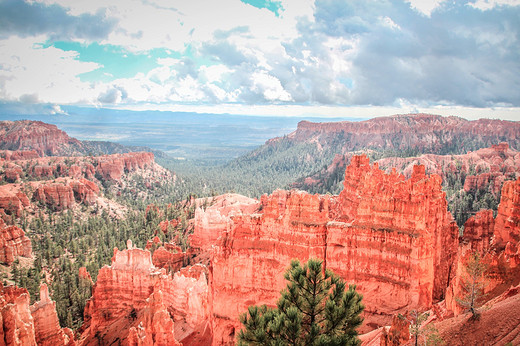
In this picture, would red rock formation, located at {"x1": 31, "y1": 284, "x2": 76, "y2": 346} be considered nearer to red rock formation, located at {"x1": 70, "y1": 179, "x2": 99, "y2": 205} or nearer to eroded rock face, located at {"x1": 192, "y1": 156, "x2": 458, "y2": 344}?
eroded rock face, located at {"x1": 192, "y1": 156, "x2": 458, "y2": 344}

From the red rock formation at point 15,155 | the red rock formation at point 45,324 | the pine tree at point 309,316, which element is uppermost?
the pine tree at point 309,316

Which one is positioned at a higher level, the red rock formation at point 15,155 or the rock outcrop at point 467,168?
the rock outcrop at point 467,168

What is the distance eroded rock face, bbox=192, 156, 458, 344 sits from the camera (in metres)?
20.6

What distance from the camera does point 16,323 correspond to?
22562 millimetres

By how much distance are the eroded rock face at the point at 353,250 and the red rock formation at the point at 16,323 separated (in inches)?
439

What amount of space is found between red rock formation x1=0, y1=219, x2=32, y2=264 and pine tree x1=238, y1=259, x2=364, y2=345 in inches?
2006

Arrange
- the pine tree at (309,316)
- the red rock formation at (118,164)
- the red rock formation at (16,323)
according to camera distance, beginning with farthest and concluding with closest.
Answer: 1. the red rock formation at (118,164)
2. the red rock formation at (16,323)
3. the pine tree at (309,316)

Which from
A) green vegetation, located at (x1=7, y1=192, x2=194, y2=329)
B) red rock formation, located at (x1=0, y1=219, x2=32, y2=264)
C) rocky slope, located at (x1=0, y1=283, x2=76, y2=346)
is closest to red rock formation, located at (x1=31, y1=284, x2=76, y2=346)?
rocky slope, located at (x1=0, y1=283, x2=76, y2=346)

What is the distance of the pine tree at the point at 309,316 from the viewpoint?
1384cm

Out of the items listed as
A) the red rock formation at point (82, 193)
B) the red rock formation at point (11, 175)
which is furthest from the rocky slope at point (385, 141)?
the red rock formation at point (11, 175)

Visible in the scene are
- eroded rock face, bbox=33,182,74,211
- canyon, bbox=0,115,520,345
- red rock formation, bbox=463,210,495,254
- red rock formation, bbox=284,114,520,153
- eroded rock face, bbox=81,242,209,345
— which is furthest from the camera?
red rock formation, bbox=284,114,520,153

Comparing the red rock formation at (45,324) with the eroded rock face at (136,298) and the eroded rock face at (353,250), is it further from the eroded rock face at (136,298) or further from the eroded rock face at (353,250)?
the eroded rock face at (353,250)

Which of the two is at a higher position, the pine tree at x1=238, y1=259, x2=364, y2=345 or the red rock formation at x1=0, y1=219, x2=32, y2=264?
the pine tree at x1=238, y1=259, x2=364, y2=345

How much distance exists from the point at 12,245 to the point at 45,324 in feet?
106
